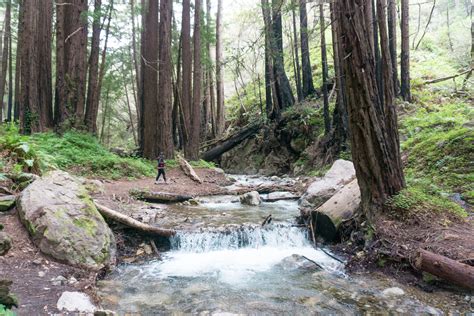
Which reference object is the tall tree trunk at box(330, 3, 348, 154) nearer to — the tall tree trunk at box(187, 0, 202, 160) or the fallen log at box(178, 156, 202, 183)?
the fallen log at box(178, 156, 202, 183)

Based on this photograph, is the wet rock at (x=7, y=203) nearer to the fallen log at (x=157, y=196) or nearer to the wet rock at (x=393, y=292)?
the fallen log at (x=157, y=196)

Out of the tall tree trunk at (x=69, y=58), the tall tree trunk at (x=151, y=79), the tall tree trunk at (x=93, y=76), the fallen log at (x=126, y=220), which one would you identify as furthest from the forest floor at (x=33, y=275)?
Answer: the tall tree trunk at (x=93, y=76)

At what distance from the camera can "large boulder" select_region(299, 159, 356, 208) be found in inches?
344

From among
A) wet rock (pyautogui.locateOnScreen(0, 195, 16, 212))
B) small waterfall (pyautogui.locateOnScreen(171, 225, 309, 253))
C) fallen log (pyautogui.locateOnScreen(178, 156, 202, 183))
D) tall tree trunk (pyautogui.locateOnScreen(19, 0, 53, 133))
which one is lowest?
small waterfall (pyautogui.locateOnScreen(171, 225, 309, 253))

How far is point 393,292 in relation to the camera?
4.60 meters

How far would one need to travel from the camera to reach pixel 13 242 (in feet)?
15.3

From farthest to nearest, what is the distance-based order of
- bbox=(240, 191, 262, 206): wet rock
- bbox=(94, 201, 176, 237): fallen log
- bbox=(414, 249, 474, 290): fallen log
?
1. bbox=(240, 191, 262, 206): wet rock
2. bbox=(94, 201, 176, 237): fallen log
3. bbox=(414, 249, 474, 290): fallen log

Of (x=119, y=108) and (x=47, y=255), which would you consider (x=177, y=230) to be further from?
(x=119, y=108)

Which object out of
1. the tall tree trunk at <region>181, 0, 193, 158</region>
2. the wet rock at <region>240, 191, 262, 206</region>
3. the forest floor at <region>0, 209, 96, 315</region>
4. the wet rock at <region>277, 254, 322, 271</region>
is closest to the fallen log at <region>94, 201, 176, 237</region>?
the forest floor at <region>0, 209, 96, 315</region>

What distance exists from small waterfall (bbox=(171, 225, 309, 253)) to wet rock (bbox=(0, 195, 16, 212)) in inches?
105

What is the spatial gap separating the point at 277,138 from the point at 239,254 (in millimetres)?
12755

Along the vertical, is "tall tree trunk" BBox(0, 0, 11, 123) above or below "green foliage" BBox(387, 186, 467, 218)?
above

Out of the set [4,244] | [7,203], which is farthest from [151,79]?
[4,244]

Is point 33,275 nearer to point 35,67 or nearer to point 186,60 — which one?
point 35,67
